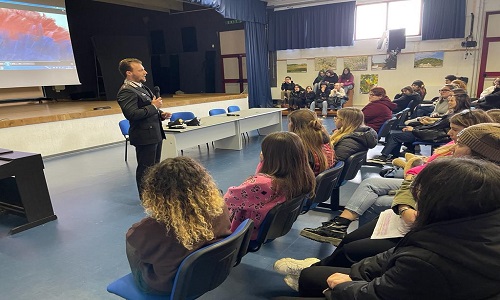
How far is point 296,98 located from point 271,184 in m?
8.34

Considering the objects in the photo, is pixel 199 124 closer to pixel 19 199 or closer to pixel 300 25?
pixel 19 199

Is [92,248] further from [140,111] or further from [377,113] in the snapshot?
[377,113]

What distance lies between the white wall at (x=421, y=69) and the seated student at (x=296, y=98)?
885 millimetres

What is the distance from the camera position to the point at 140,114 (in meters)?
3.14

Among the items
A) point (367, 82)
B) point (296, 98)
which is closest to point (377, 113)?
point (296, 98)

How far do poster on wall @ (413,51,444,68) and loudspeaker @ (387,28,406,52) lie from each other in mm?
660

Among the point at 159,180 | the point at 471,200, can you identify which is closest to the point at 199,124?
the point at 159,180

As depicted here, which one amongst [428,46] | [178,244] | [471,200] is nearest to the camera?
[471,200]

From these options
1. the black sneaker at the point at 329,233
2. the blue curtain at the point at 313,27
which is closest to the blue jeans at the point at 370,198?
the black sneaker at the point at 329,233

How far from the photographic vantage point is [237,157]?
5230 mm

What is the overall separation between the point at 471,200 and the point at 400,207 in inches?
29.3

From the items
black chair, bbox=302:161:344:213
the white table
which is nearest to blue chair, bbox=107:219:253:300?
black chair, bbox=302:161:344:213

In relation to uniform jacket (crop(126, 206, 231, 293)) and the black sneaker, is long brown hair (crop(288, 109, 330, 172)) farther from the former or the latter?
uniform jacket (crop(126, 206, 231, 293))

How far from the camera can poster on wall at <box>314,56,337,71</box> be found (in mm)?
10250
